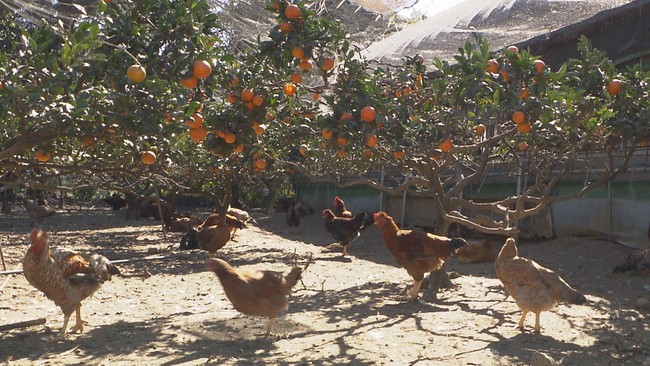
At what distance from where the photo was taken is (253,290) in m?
5.67

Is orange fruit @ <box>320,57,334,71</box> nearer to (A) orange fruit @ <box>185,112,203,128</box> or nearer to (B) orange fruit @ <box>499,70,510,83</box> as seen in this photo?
(A) orange fruit @ <box>185,112,203,128</box>

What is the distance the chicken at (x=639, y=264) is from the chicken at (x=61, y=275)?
7366 millimetres

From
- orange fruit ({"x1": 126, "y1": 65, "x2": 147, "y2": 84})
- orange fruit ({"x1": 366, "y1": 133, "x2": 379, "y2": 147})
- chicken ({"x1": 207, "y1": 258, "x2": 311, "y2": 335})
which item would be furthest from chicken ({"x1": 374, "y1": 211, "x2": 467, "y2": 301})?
orange fruit ({"x1": 126, "y1": 65, "x2": 147, "y2": 84})

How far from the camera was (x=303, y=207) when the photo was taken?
21969mm

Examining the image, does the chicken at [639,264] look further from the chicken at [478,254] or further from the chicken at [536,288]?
the chicken at [536,288]

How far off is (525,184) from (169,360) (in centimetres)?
887

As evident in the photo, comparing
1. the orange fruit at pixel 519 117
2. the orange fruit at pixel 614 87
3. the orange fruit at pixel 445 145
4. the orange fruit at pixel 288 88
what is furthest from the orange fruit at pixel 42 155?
the orange fruit at pixel 614 87

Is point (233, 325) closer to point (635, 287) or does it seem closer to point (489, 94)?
point (489, 94)

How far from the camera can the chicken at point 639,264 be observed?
8562 mm

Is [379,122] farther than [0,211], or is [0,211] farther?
[0,211]

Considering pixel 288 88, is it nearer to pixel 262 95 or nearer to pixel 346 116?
pixel 262 95

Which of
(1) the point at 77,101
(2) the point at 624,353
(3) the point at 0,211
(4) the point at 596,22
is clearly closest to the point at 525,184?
(4) the point at 596,22

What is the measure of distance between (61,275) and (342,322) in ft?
9.51

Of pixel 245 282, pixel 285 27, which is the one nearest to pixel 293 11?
pixel 285 27
